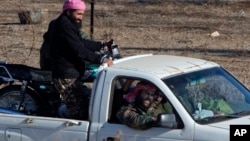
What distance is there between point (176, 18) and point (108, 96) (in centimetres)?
1857

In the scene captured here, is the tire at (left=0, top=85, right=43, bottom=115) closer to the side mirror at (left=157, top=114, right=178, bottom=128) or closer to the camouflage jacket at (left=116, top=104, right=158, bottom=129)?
the camouflage jacket at (left=116, top=104, right=158, bottom=129)

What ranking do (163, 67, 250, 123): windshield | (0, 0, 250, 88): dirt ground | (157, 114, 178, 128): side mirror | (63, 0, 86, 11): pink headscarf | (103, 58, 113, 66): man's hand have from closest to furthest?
(157, 114, 178, 128): side mirror → (163, 67, 250, 123): windshield → (103, 58, 113, 66): man's hand → (63, 0, 86, 11): pink headscarf → (0, 0, 250, 88): dirt ground

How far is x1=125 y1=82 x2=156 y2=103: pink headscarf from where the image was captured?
7.01 meters

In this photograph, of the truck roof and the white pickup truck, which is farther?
the truck roof

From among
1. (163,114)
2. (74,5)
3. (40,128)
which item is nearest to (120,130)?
(163,114)

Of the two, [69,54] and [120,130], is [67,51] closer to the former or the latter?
[69,54]

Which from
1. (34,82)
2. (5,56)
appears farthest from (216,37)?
(34,82)

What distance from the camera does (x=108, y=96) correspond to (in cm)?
709

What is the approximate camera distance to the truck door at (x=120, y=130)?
6707 millimetres

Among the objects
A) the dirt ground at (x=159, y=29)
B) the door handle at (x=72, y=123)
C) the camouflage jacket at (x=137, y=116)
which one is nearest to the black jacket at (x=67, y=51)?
the door handle at (x=72, y=123)

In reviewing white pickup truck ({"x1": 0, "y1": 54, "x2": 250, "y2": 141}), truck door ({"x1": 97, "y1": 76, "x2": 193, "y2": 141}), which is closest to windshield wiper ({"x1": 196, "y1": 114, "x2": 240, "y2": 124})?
white pickup truck ({"x1": 0, "y1": 54, "x2": 250, "y2": 141})

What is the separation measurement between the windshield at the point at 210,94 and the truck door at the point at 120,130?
0.22 meters

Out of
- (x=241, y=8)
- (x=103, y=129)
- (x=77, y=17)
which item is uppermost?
(x=241, y=8)

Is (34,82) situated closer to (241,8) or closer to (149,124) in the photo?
(149,124)
